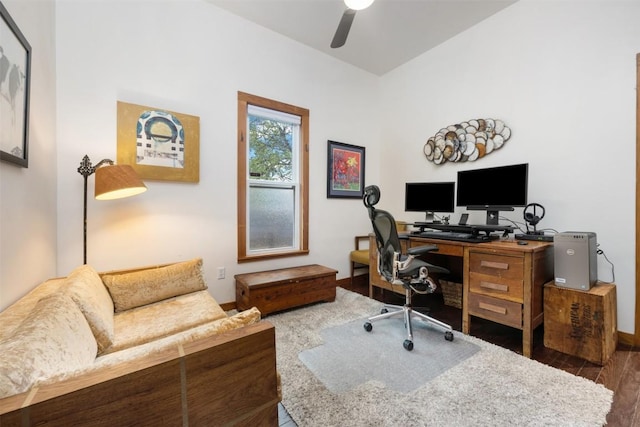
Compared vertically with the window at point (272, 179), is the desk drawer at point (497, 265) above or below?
below

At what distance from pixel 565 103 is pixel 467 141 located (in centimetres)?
85

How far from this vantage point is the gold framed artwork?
2291 millimetres

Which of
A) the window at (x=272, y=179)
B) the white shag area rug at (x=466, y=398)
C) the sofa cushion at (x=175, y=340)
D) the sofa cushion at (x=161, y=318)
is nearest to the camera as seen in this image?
Result: the sofa cushion at (x=175, y=340)

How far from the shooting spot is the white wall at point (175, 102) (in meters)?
2.12

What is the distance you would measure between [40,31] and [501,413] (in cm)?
356

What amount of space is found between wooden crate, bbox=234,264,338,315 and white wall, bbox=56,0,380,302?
0.69 feet

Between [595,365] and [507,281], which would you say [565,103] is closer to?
[507,281]

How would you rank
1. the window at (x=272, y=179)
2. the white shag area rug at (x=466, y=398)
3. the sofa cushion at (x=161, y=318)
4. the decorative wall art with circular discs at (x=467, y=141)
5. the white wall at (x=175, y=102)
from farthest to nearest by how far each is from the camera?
1. the window at (x=272, y=179)
2. the decorative wall art with circular discs at (x=467, y=141)
3. the white wall at (x=175, y=102)
4. the sofa cushion at (x=161, y=318)
5. the white shag area rug at (x=466, y=398)

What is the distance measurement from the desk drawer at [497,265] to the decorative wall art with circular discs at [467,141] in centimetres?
134

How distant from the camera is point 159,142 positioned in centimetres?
242

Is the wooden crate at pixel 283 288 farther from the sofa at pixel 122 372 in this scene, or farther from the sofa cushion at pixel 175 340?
the sofa cushion at pixel 175 340

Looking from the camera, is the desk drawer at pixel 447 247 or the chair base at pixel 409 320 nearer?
the chair base at pixel 409 320

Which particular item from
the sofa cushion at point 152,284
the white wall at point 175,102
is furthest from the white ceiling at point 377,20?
the sofa cushion at point 152,284

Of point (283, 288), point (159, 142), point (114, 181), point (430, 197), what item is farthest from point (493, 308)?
point (159, 142)
